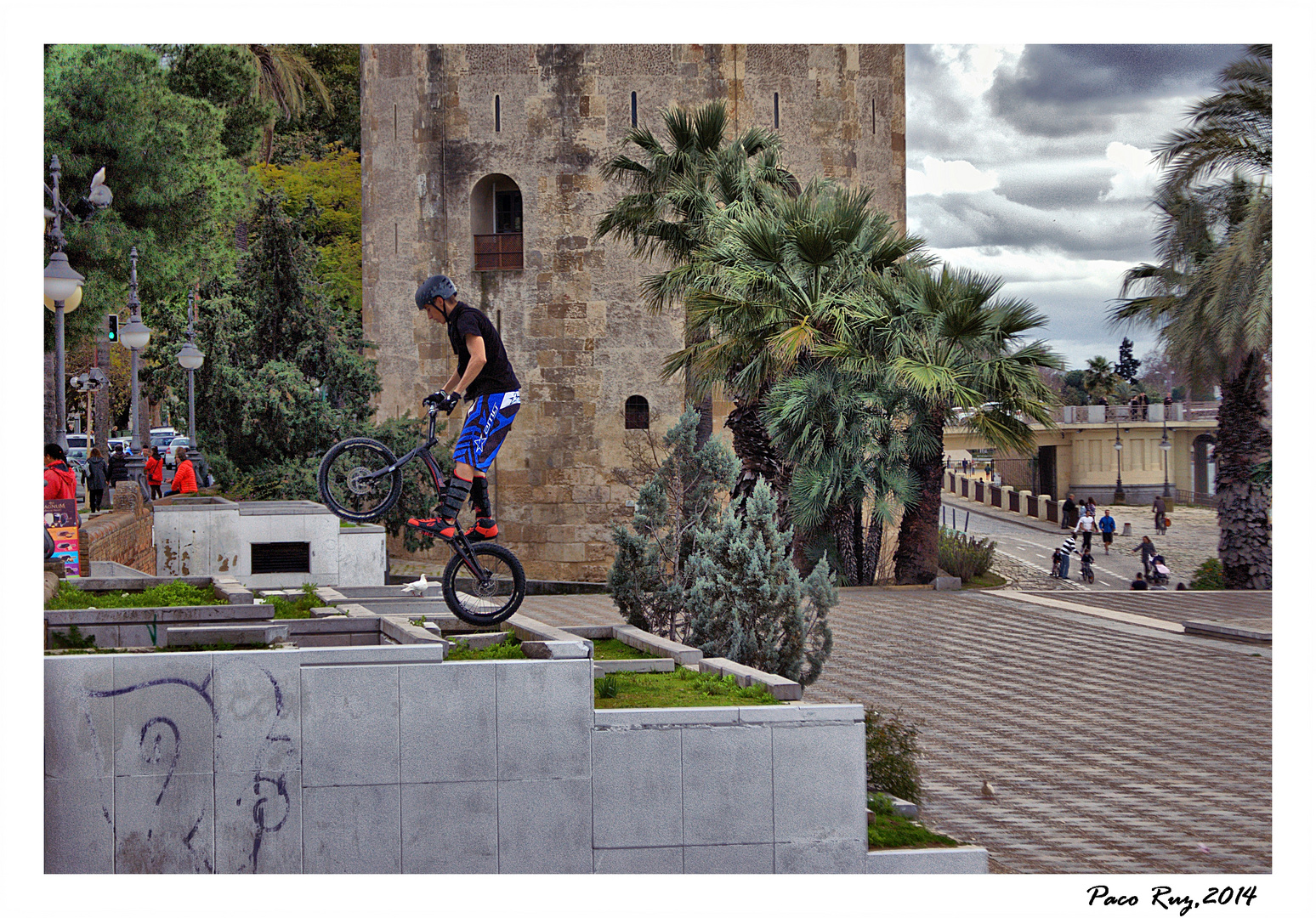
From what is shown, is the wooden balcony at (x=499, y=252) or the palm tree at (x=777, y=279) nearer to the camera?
the palm tree at (x=777, y=279)

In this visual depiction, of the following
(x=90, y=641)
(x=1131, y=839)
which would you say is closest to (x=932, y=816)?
(x=1131, y=839)

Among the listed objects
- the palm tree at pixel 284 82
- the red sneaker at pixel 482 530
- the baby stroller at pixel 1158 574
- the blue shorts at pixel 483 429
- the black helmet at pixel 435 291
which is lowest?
the baby stroller at pixel 1158 574

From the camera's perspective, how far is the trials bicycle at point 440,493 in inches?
368

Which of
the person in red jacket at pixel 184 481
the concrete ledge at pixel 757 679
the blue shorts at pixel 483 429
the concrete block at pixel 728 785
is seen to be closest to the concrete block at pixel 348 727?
the blue shorts at pixel 483 429

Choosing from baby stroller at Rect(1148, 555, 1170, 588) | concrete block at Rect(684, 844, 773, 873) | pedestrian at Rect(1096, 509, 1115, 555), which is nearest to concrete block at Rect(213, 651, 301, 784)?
concrete block at Rect(684, 844, 773, 873)

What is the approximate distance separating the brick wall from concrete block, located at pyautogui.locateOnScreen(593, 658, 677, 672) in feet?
24.6

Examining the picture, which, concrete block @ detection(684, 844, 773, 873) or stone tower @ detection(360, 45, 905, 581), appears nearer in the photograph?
concrete block @ detection(684, 844, 773, 873)

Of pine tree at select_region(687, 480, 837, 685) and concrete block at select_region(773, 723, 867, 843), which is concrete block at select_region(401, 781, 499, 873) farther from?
pine tree at select_region(687, 480, 837, 685)

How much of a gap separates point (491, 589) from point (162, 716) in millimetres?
2600

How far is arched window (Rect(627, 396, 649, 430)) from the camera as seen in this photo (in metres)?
30.6

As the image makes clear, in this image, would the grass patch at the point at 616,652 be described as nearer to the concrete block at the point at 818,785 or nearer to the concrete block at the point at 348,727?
the concrete block at the point at 818,785

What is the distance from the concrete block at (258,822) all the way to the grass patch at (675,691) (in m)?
2.04

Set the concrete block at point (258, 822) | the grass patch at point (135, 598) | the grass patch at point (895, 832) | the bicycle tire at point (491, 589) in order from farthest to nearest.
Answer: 1. the grass patch at point (135, 598)
2. the bicycle tire at point (491, 589)
3. the grass patch at point (895, 832)
4. the concrete block at point (258, 822)

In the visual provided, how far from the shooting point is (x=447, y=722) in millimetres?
8562
